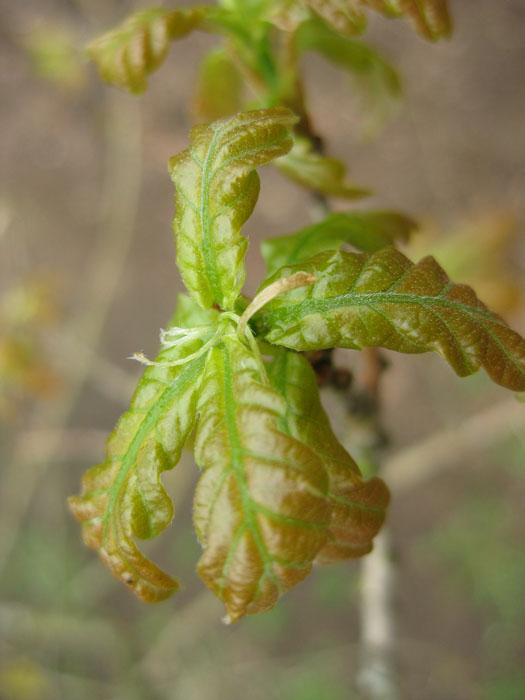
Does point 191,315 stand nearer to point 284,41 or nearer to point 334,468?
point 334,468

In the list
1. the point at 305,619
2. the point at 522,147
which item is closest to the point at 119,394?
the point at 305,619

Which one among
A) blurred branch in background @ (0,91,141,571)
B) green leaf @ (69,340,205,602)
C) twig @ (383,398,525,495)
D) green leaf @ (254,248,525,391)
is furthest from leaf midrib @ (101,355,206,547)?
blurred branch in background @ (0,91,141,571)

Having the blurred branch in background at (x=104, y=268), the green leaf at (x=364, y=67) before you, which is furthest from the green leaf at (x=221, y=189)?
the blurred branch in background at (x=104, y=268)

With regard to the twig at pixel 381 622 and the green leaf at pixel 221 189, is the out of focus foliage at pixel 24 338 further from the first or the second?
the green leaf at pixel 221 189

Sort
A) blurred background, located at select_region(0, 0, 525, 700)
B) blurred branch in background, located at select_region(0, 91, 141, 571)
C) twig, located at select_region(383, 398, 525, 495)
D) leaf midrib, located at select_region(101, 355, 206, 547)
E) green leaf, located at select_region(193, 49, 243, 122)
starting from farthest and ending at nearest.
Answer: blurred branch in background, located at select_region(0, 91, 141, 571), blurred background, located at select_region(0, 0, 525, 700), twig, located at select_region(383, 398, 525, 495), green leaf, located at select_region(193, 49, 243, 122), leaf midrib, located at select_region(101, 355, 206, 547)

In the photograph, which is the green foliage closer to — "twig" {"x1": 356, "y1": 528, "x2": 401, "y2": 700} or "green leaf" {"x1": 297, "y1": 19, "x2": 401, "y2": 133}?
"green leaf" {"x1": 297, "y1": 19, "x2": 401, "y2": 133}

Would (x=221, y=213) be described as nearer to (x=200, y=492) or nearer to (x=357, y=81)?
(x=200, y=492)
